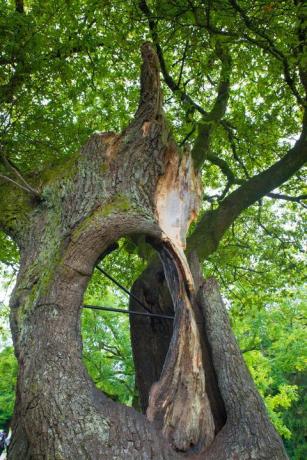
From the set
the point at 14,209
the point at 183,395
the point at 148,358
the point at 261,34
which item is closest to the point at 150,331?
the point at 148,358

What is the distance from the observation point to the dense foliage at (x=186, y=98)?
547 cm

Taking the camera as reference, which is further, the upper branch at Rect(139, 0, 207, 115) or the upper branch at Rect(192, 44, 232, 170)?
the upper branch at Rect(192, 44, 232, 170)

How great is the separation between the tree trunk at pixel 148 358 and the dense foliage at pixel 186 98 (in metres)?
0.88

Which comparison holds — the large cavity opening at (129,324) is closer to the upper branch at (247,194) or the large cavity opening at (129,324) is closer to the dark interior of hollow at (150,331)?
the dark interior of hollow at (150,331)

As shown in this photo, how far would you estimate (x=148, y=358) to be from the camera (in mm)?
5230

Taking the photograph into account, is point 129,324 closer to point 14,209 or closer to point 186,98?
point 14,209

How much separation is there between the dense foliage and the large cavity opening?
0.28ft

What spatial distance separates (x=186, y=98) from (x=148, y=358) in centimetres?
586

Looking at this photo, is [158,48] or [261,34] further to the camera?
[158,48]

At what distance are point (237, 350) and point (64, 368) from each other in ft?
6.19

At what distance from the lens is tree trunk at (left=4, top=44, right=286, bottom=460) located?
9.34ft

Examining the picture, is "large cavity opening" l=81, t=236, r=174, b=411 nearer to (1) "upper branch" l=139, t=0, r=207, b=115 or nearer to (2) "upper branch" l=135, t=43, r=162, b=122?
(2) "upper branch" l=135, t=43, r=162, b=122

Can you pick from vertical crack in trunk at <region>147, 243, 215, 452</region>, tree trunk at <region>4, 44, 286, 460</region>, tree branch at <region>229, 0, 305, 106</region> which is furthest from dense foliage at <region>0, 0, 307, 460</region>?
vertical crack in trunk at <region>147, 243, 215, 452</region>

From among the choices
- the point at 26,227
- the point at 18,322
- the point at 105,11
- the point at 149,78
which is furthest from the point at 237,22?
the point at 18,322
